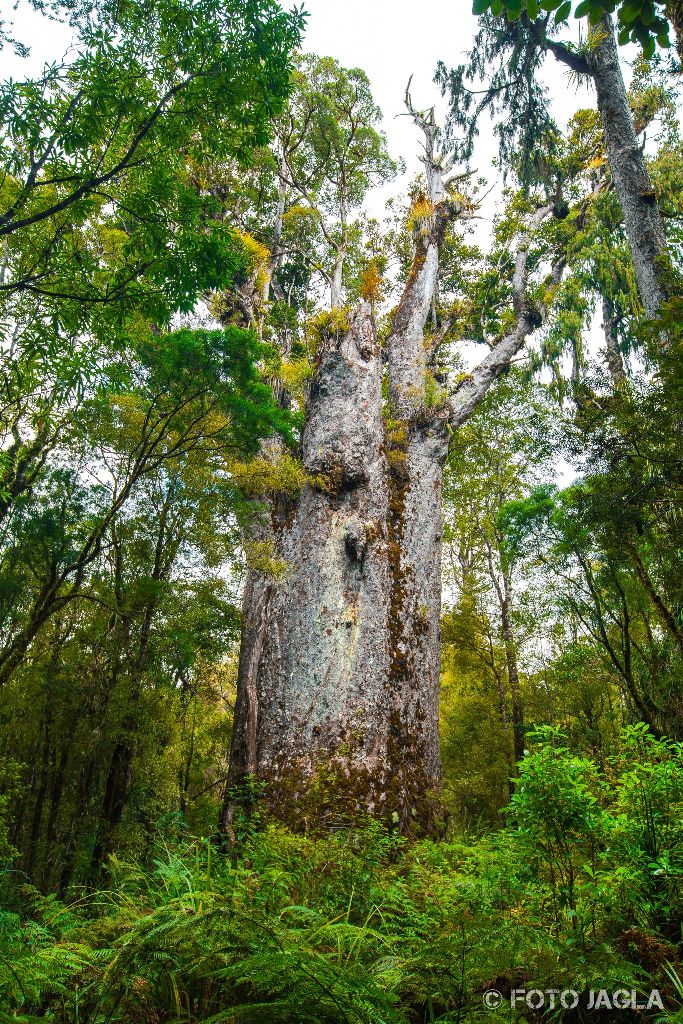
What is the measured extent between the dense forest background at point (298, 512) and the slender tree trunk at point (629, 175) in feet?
0.16

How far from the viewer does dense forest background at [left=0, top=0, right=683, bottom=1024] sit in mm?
2047

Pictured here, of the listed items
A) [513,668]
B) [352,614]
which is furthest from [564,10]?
[513,668]

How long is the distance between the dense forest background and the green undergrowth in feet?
0.06

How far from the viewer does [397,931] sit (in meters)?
2.93

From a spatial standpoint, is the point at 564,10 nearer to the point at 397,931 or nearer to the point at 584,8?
the point at 584,8

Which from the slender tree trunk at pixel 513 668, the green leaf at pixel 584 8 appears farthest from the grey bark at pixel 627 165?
the slender tree trunk at pixel 513 668

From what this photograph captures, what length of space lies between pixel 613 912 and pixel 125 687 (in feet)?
33.2

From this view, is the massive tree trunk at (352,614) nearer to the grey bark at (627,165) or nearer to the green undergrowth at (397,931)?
the green undergrowth at (397,931)

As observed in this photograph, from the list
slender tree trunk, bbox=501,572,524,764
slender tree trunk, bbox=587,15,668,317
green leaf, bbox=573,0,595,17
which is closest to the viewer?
green leaf, bbox=573,0,595,17

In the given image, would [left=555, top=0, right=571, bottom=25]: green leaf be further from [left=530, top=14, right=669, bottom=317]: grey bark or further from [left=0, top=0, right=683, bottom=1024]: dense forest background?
[left=530, top=14, right=669, bottom=317]: grey bark

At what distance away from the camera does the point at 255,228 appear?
1366 cm

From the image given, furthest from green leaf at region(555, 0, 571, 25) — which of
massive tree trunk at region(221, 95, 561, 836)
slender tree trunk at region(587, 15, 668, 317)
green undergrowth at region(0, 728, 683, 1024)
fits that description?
massive tree trunk at region(221, 95, 561, 836)

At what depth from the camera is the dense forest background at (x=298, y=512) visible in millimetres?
2047

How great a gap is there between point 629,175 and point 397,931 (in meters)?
8.37
